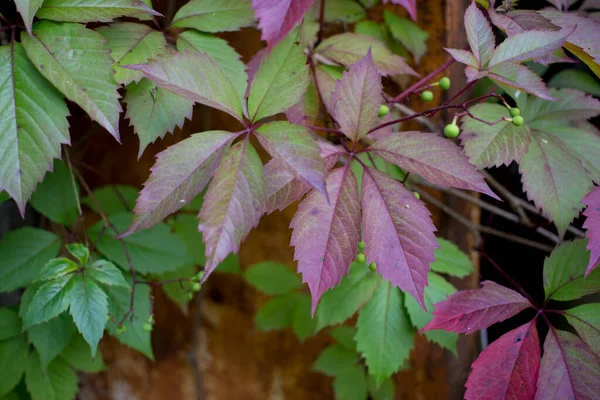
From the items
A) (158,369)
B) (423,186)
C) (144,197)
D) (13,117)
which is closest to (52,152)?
(13,117)

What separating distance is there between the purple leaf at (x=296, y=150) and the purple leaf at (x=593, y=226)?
0.41 meters

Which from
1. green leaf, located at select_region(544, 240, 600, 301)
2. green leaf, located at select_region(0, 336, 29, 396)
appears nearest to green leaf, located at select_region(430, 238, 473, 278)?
green leaf, located at select_region(544, 240, 600, 301)

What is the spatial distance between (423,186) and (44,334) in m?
1.10

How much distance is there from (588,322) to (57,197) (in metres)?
1.13

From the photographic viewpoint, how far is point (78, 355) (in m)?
1.15

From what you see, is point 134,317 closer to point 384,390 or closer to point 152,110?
point 152,110

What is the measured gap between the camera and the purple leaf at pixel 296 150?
2.02 ft

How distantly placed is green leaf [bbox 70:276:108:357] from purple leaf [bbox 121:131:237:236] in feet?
0.79

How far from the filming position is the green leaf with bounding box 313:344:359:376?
1.52 meters

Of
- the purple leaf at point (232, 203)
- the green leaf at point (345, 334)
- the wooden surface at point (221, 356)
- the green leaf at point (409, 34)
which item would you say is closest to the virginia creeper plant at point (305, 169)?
the purple leaf at point (232, 203)

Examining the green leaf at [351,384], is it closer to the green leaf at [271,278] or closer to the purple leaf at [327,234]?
the green leaf at [271,278]

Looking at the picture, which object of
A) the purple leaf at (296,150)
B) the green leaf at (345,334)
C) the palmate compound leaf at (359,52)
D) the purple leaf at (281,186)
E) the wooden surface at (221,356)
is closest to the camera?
the purple leaf at (296,150)

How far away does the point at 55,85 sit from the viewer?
745 millimetres

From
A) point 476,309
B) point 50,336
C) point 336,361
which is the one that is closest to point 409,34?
point 476,309
